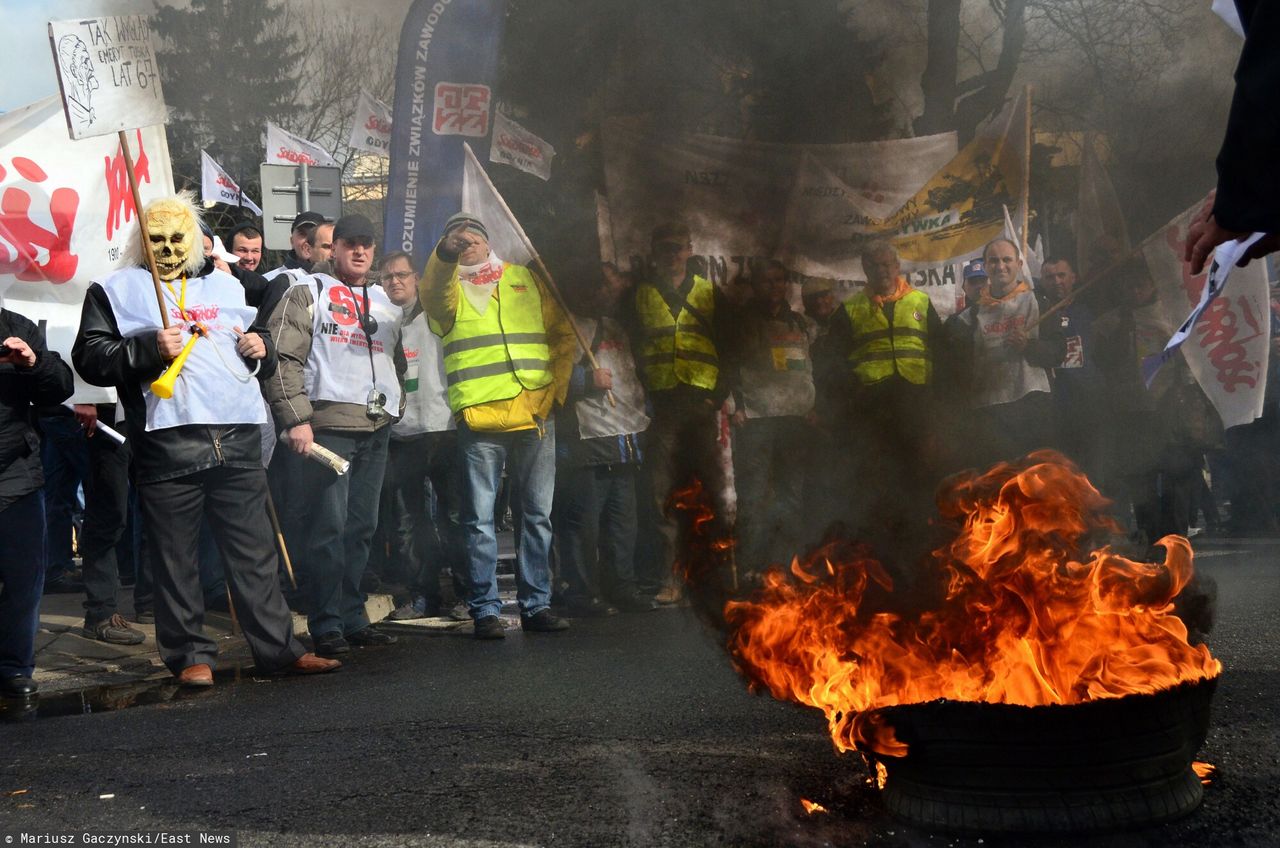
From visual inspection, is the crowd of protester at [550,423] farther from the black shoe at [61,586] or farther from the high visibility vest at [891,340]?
the black shoe at [61,586]

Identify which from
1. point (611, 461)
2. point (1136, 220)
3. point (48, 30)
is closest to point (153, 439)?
point (48, 30)

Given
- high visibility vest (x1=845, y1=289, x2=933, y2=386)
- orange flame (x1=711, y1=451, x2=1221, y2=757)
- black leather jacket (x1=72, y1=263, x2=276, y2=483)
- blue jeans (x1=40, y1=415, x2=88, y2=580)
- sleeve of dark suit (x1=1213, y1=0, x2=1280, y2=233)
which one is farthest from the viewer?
blue jeans (x1=40, y1=415, x2=88, y2=580)

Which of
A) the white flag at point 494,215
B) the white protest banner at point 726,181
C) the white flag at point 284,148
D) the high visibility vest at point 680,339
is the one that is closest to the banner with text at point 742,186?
the white protest banner at point 726,181

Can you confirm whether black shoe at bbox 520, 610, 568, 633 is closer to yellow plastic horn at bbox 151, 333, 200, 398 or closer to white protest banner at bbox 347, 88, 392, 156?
yellow plastic horn at bbox 151, 333, 200, 398

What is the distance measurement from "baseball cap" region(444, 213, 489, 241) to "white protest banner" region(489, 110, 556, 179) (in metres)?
0.37

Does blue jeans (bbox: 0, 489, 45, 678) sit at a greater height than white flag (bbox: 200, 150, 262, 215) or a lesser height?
lesser

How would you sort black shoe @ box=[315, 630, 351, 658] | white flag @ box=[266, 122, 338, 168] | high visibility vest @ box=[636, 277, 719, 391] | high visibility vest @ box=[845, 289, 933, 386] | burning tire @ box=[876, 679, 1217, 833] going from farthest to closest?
white flag @ box=[266, 122, 338, 168]
high visibility vest @ box=[636, 277, 719, 391]
high visibility vest @ box=[845, 289, 933, 386]
black shoe @ box=[315, 630, 351, 658]
burning tire @ box=[876, 679, 1217, 833]

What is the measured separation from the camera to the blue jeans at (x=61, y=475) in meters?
8.20

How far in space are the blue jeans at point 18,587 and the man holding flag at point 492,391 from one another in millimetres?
2023

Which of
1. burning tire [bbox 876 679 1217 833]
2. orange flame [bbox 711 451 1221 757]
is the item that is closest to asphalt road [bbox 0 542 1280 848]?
burning tire [bbox 876 679 1217 833]

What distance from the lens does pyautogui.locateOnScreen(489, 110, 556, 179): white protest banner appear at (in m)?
6.78

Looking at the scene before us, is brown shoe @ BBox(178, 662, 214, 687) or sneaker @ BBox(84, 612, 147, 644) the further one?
sneaker @ BBox(84, 612, 147, 644)

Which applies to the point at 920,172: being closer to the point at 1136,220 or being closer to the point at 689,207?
the point at 689,207

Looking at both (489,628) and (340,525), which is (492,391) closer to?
(340,525)
